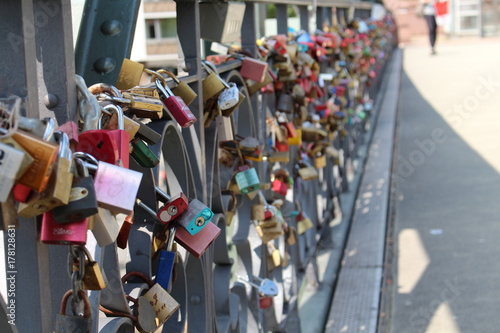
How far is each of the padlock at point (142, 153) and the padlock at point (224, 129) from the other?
2.33 ft

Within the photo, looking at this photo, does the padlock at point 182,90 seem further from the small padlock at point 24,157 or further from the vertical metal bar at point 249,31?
the vertical metal bar at point 249,31

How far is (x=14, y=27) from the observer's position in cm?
90

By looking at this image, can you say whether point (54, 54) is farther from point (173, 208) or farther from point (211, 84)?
point (211, 84)

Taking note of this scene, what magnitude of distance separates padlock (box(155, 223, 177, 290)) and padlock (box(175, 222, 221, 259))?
0.02 metres

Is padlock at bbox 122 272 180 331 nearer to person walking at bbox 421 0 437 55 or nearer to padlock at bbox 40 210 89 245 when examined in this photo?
padlock at bbox 40 210 89 245

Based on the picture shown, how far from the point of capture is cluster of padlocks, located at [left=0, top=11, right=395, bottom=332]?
2.72ft

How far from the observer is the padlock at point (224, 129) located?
77.2 inches

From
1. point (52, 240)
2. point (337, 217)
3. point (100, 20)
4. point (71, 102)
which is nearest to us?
point (52, 240)

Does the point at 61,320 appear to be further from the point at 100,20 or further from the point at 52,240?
the point at 100,20

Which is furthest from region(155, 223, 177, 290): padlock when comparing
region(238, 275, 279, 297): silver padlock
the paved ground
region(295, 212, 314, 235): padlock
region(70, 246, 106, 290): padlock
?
the paved ground

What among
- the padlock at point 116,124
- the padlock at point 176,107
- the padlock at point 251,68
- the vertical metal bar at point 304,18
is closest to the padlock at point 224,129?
the padlock at point 251,68

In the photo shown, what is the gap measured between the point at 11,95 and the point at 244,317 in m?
1.44

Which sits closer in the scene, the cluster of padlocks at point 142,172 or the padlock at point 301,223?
the cluster of padlocks at point 142,172

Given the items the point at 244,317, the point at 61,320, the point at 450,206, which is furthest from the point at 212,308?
the point at 450,206
